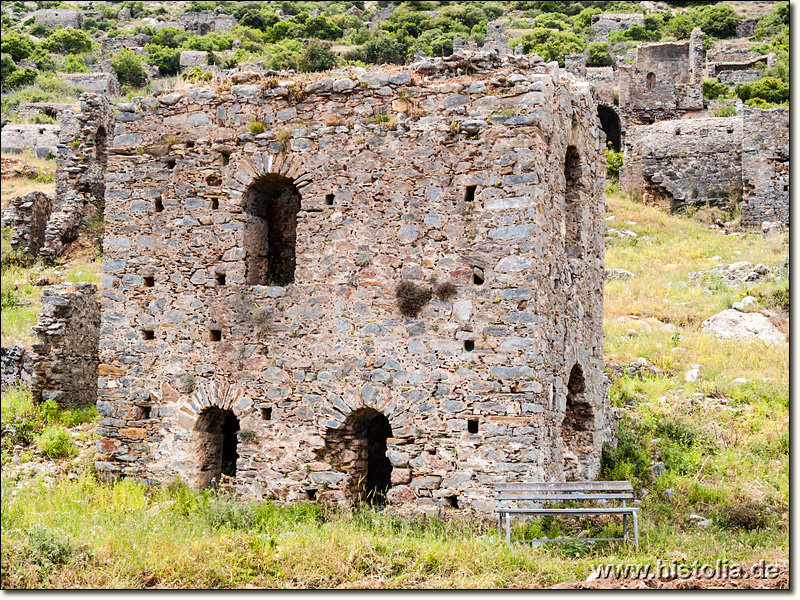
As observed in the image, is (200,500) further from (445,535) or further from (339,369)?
(445,535)

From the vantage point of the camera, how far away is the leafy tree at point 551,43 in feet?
168

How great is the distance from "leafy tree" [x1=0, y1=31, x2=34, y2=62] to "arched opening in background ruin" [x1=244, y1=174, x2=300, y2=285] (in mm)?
57130

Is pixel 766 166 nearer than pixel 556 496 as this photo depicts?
No

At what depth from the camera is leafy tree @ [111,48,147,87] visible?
55312 millimetres

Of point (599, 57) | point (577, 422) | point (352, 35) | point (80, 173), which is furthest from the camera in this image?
point (352, 35)

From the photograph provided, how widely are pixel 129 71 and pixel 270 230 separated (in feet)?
160

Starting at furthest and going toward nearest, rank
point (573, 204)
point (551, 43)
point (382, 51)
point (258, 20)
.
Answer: point (258, 20) < point (551, 43) < point (382, 51) < point (573, 204)

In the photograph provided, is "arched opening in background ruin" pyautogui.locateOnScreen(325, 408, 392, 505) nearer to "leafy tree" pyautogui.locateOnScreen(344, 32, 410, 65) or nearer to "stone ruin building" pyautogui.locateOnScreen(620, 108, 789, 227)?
"stone ruin building" pyautogui.locateOnScreen(620, 108, 789, 227)

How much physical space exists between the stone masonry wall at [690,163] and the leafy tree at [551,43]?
73.7 ft

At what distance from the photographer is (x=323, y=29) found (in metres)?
62.4

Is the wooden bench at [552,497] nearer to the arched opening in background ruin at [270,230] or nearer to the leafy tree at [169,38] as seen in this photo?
the arched opening in background ruin at [270,230]

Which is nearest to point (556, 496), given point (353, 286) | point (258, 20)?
point (353, 286)

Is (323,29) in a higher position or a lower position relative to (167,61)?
higher

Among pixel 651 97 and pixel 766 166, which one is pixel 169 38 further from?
pixel 766 166
